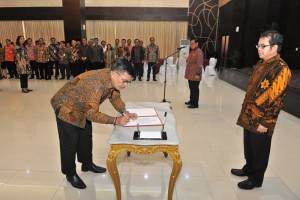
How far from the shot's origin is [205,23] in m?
12.4

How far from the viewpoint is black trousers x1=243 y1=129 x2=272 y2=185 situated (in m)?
2.11

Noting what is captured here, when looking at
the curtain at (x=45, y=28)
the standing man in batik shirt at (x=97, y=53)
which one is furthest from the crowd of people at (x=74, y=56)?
the curtain at (x=45, y=28)

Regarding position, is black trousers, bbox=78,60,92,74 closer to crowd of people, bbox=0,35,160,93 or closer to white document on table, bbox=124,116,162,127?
crowd of people, bbox=0,35,160,93

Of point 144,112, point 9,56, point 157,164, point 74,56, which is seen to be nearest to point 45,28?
point 9,56

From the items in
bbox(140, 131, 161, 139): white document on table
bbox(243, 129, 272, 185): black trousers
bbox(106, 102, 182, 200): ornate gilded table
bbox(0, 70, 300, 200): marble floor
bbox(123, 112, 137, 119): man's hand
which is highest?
bbox(123, 112, 137, 119): man's hand

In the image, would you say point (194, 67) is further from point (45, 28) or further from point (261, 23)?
point (45, 28)

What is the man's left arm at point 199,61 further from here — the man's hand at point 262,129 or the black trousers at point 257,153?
the man's hand at point 262,129

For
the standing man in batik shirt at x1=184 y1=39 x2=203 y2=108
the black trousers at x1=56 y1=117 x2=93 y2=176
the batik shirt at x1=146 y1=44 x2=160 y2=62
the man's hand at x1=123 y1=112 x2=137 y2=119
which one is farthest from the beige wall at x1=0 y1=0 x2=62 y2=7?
the man's hand at x1=123 y1=112 x2=137 y2=119

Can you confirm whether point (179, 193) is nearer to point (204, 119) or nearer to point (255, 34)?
point (204, 119)

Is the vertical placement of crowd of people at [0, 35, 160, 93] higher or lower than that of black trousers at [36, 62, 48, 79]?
higher

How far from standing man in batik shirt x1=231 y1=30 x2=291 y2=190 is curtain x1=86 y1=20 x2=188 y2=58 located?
11467 mm

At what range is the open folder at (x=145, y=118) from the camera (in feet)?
6.20

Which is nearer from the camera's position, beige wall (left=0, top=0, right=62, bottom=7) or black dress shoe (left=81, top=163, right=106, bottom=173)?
black dress shoe (left=81, top=163, right=106, bottom=173)

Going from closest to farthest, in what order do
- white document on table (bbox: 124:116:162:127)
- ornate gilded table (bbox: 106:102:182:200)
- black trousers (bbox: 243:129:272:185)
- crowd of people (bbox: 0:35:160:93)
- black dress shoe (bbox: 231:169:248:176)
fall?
ornate gilded table (bbox: 106:102:182:200) < white document on table (bbox: 124:116:162:127) < black trousers (bbox: 243:129:272:185) < black dress shoe (bbox: 231:169:248:176) < crowd of people (bbox: 0:35:160:93)
